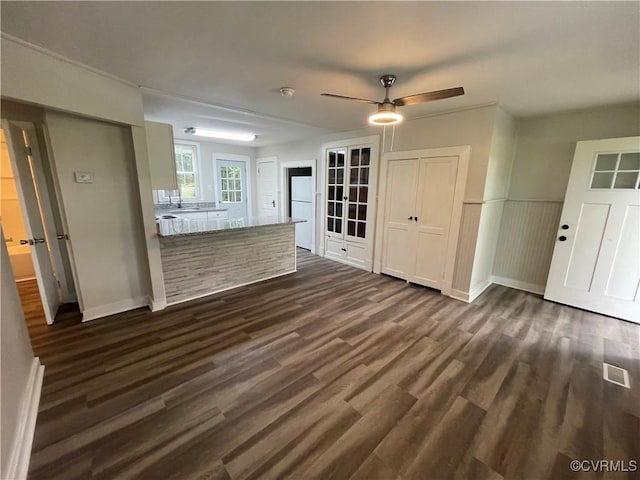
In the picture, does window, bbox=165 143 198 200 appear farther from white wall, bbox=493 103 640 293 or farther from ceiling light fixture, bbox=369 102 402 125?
white wall, bbox=493 103 640 293

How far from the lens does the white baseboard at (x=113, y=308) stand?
2.75 metres

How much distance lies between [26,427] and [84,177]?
2.08 m

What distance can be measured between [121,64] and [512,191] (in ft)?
15.9

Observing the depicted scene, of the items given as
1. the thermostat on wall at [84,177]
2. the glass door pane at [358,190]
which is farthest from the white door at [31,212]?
the glass door pane at [358,190]

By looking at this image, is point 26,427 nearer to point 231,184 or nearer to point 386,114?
point 386,114

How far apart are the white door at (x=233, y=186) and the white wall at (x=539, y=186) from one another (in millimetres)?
5775

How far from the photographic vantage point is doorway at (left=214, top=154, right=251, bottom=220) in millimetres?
6352

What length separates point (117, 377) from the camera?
198cm

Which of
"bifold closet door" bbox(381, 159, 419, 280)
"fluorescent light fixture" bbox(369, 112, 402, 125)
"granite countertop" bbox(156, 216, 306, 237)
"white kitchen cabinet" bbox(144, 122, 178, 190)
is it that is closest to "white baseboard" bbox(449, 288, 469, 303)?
"bifold closet door" bbox(381, 159, 419, 280)

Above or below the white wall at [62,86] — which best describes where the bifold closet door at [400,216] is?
below

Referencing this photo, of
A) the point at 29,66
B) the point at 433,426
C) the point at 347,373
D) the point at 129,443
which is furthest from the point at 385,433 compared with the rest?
the point at 29,66

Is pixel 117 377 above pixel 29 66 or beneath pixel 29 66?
beneath

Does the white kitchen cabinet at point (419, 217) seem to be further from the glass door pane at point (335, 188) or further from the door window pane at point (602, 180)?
the door window pane at point (602, 180)

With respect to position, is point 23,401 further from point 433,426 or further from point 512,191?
point 512,191
